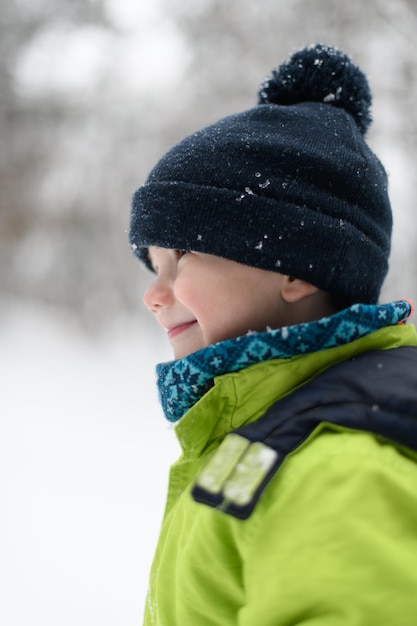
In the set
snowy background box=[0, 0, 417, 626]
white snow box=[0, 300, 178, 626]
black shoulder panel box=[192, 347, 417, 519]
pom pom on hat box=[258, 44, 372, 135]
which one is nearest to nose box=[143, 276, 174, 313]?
black shoulder panel box=[192, 347, 417, 519]

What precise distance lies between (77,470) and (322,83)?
1676 mm

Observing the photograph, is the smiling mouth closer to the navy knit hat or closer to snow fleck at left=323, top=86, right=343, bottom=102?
the navy knit hat

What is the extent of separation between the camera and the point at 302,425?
0.55 m

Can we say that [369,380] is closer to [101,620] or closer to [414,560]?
[414,560]

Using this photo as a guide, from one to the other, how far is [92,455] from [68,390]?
497 millimetres

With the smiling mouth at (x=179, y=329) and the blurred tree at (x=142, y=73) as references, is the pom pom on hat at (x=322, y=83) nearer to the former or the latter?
the smiling mouth at (x=179, y=329)

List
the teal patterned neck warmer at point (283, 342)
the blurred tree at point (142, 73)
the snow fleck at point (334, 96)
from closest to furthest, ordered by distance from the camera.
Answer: the teal patterned neck warmer at point (283, 342) → the snow fleck at point (334, 96) → the blurred tree at point (142, 73)

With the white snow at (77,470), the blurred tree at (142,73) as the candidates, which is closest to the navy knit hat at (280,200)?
the white snow at (77,470)

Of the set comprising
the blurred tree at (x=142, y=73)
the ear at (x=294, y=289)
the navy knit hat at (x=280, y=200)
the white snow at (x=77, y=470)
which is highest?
the blurred tree at (x=142, y=73)

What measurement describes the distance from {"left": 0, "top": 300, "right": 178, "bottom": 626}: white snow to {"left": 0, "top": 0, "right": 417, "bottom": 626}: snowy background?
1 cm

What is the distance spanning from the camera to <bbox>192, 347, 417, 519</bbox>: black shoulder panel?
503mm

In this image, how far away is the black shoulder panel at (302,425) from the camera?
19.8 inches

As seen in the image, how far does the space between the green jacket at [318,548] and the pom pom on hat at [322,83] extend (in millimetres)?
582

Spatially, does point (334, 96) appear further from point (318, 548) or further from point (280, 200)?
point (318, 548)
